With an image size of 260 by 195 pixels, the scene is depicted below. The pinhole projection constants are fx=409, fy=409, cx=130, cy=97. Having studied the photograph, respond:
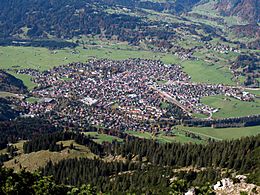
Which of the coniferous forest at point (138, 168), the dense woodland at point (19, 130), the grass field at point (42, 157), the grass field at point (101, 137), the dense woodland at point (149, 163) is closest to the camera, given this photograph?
the coniferous forest at point (138, 168)

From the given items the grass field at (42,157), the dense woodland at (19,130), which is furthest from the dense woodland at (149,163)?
the dense woodland at (19,130)

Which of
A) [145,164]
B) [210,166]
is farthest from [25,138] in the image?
[210,166]

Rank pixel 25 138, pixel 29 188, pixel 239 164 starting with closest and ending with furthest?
pixel 29 188 → pixel 239 164 → pixel 25 138

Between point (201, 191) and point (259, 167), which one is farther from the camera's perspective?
point (259, 167)

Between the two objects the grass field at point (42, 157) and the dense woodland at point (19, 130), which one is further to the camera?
the dense woodland at point (19, 130)

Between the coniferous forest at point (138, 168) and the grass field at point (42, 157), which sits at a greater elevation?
the coniferous forest at point (138, 168)

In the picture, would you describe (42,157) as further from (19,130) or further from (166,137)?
(166,137)

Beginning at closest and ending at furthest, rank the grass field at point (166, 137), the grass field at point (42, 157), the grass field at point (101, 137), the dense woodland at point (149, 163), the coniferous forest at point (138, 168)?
the coniferous forest at point (138, 168) < the dense woodland at point (149, 163) < the grass field at point (42, 157) < the grass field at point (101, 137) < the grass field at point (166, 137)

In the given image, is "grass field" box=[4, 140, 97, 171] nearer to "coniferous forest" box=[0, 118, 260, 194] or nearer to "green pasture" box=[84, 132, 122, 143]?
"coniferous forest" box=[0, 118, 260, 194]

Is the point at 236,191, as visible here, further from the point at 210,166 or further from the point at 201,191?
the point at 210,166

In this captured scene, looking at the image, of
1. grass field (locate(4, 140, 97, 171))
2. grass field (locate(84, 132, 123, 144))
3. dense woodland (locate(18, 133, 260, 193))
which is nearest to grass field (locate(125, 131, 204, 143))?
grass field (locate(84, 132, 123, 144))

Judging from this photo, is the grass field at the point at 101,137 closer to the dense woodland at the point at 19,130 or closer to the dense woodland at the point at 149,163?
the dense woodland at the point at 19,130
